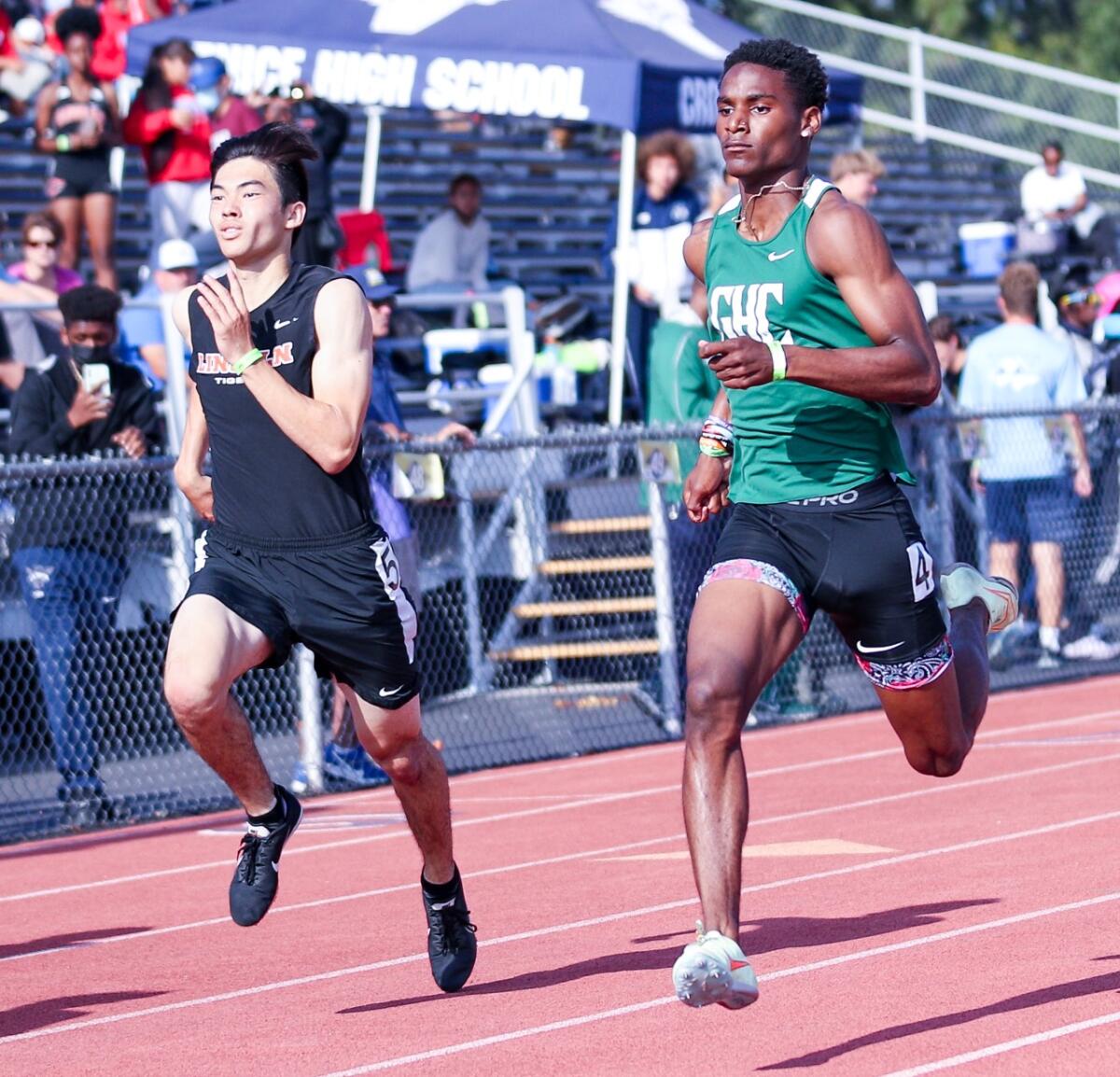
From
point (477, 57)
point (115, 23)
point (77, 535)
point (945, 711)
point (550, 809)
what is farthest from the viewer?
point (115, 23)

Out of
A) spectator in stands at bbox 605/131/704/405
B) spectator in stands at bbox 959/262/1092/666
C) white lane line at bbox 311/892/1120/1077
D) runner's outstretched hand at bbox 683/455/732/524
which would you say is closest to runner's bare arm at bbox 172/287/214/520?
runner's outstretched hand at bbox 683/455/732/524

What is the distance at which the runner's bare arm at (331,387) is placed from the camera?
5.63 meters

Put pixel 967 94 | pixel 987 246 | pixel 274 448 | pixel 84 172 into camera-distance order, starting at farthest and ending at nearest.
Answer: pixel 967 94
pixel 987 246
pixel 84 172
pixel 274 448

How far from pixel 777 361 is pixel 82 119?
10508mm

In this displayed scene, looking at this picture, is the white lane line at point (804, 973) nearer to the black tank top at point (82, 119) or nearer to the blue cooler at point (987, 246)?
the black tank top at point (82, 119)

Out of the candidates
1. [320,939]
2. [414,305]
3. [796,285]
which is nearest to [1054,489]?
[414,305]

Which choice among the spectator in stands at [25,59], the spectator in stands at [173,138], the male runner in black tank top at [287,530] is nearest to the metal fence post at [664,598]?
the spectator in stands at [173,138]

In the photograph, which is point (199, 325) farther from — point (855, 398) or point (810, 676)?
point (810, 676)

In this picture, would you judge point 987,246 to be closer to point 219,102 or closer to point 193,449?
point 219,102

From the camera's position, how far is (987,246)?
2109 centimetres

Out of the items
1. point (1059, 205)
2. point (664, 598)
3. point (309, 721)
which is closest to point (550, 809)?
point (309, 721)

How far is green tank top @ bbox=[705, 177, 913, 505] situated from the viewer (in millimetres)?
5379

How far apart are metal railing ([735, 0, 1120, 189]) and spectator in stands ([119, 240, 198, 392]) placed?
Result: 39.9ft

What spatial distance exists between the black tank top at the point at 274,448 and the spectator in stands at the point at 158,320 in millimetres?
6385
